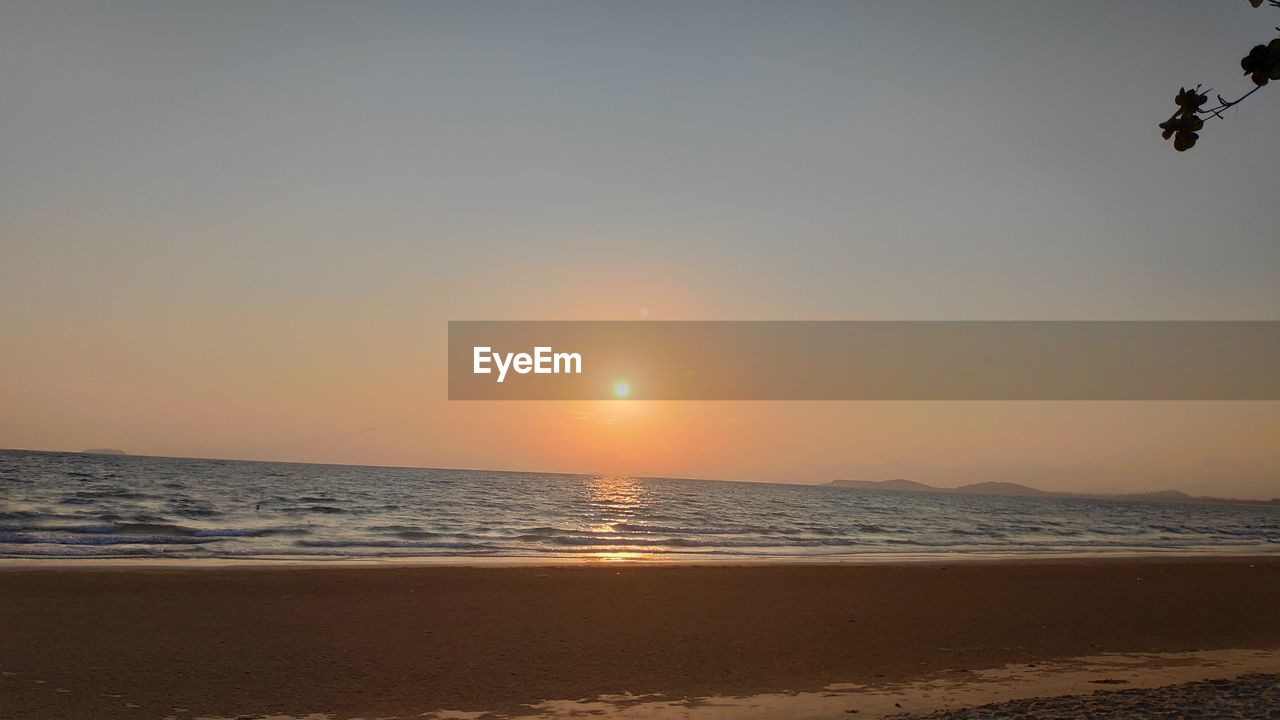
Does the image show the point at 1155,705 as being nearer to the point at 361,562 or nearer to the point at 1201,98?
the point at 1201,98

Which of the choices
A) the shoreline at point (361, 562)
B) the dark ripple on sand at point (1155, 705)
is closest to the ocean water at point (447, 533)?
the shoreline at point (361, 562)

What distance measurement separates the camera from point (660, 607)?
14.8 m

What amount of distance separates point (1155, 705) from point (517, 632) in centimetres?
808

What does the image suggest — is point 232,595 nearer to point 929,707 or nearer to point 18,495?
point 929,707

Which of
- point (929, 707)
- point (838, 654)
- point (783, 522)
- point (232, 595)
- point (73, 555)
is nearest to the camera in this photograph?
point (929, 707)

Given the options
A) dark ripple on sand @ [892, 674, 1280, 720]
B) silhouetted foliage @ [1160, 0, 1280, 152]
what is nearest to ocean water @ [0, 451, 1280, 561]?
dark ripple on sand @ [892, 674, 1280, 720]

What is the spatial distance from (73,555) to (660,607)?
15.3 metres

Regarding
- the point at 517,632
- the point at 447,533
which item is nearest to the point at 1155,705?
the point at 517,632

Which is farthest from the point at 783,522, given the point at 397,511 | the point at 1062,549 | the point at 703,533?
the point at 397,511

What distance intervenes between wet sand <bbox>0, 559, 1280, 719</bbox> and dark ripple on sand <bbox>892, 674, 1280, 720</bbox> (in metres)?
2.59

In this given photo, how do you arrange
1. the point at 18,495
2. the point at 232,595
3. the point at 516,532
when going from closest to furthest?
the point at 232,595
the point at 516,532
the point at 18,495

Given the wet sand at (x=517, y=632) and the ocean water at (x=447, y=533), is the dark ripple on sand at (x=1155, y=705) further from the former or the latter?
the ocean water at (x=447, y=533)

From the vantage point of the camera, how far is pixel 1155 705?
24.9 ft

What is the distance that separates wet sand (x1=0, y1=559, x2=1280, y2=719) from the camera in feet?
30.5
